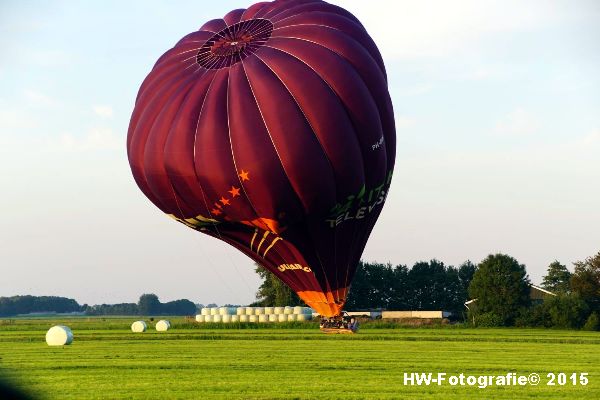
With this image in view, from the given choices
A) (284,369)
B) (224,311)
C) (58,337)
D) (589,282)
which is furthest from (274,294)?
(284,369)

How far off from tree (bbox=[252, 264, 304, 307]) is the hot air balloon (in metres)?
71.3

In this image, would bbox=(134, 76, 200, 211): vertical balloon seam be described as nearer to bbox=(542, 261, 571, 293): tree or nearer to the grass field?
the grass field

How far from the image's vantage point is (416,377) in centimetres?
2605

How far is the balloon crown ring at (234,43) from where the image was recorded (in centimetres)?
4162

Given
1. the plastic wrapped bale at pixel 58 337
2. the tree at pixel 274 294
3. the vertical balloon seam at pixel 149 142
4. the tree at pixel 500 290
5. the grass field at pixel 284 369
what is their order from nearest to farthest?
the grass field at pixel 284 369 < the vertical balloon seam at pixel 149 142 < the plastic wrapped bale at pixel 58 337 < the tree at pixel 500 290 < the tree at pixel 274 294

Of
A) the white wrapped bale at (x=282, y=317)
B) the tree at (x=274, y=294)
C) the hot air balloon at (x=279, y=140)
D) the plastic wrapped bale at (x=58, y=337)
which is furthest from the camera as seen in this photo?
the tree at (x=274, y=294)

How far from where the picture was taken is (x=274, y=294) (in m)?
120

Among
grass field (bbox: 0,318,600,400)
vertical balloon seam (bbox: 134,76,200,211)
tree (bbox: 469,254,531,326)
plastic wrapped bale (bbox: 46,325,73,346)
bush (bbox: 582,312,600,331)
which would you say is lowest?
grass field (bbox: 0,318,600,400)

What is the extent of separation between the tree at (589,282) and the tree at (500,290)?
616cm

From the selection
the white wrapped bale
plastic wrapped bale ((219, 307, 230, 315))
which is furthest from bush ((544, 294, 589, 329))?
plastic wrapped bale ((219, 307, 230, 315))

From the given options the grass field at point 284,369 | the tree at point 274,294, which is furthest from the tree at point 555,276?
the grass field at point 284,369

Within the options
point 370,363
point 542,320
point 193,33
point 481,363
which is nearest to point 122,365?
point 370,363

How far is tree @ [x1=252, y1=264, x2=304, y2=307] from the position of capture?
116 m

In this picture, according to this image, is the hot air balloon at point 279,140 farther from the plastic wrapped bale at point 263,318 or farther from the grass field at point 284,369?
the plastic wrapped bale at point 263,318
